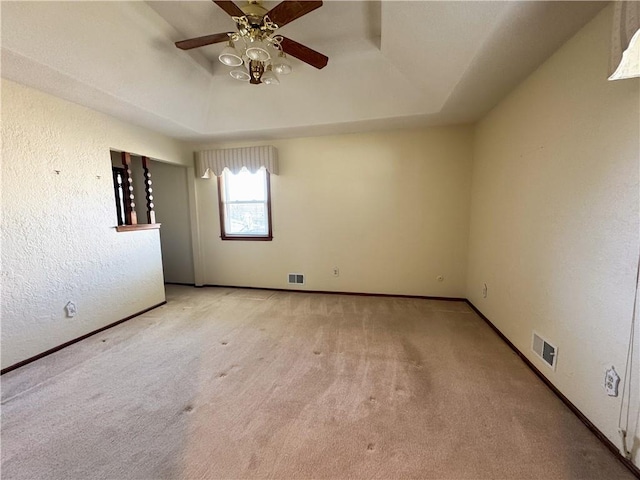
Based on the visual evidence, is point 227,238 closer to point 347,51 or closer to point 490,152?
point 347,51

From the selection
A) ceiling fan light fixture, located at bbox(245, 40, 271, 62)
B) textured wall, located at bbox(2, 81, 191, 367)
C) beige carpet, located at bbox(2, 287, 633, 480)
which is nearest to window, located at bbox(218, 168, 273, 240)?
textured wall, located at bbox(2, 81, 191, 367)

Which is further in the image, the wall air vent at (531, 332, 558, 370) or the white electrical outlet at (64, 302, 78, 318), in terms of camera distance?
the white electrical outlet at (64, 302, 78, 318)

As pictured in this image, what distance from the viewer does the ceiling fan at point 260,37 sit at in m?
1.63

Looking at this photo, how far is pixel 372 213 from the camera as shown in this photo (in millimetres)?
→ 3670

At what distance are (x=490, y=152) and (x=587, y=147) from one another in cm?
142

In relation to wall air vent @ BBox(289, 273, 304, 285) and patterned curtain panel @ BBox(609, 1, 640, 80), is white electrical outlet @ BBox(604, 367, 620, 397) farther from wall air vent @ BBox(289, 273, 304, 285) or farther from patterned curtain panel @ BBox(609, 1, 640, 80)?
wall air vent @ BBox(289, 273, 304, 285)

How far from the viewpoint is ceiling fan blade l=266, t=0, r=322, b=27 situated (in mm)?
1536

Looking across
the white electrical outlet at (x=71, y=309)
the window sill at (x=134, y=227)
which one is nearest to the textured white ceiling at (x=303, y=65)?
the window sill at (x=134, y=227)

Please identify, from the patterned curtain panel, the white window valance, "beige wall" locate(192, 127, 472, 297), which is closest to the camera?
the patterned curtain panel

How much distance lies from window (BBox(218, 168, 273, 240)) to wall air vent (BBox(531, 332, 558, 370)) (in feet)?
10.8

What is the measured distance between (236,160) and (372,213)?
216cm

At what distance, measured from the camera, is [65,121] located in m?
2.43

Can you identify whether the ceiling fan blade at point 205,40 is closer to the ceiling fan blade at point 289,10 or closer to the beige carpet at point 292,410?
the ceiling fan blade at point 289,10

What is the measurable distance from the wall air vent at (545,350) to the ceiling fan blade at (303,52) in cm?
277
